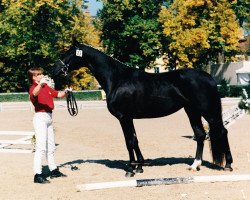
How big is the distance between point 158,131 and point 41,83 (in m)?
9.94

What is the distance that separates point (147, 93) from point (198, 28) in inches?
1421

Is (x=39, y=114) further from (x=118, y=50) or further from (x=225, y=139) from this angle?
Result: (x=118, y=50)

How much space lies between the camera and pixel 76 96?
45094 mm

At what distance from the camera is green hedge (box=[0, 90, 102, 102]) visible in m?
44.4

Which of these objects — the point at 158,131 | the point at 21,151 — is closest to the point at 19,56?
the point at 158,131

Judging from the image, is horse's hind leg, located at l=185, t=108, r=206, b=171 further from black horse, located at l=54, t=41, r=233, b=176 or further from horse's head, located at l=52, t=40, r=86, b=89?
horse's head, located at l=52, t=40, r=86, b=89

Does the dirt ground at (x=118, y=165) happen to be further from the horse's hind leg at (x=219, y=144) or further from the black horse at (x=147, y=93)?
the black horse at (x=147, y=93)

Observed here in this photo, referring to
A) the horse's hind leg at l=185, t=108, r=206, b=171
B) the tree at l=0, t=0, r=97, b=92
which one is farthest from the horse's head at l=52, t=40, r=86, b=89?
the tree at l=0, t=0, r=97, b=92

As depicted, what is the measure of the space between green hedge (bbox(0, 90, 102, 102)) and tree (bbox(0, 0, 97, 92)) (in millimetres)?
2709

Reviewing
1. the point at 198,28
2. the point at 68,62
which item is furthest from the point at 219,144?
the point at 198,28

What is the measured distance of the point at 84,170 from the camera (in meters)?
9.99

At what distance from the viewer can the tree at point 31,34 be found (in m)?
44.8

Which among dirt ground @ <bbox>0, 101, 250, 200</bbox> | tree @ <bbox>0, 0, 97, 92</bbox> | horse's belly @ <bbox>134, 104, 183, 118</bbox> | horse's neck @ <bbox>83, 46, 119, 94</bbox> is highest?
tree @ <bbox>0, 0, 97, 92</bbox>

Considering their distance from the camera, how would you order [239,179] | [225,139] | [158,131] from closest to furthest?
[239,179] → [225,139] → [158,131]
